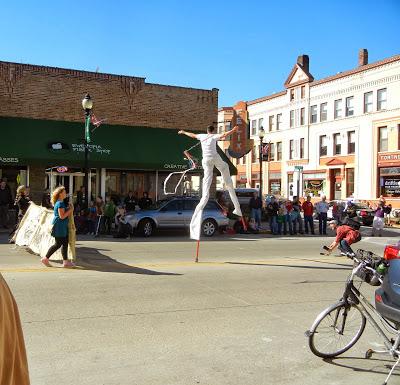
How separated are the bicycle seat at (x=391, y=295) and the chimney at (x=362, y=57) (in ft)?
141

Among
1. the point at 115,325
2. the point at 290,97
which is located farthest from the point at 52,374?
the point at 290,97

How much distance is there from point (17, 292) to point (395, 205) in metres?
34.6

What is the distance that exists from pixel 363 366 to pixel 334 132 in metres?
40.7

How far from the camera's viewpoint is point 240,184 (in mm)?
57656

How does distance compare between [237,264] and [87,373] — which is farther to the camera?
[237,264]

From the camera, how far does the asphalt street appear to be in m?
4.86

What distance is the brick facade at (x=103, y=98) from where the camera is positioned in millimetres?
21578

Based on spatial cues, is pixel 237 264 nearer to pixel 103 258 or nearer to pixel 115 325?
pixel 103 258

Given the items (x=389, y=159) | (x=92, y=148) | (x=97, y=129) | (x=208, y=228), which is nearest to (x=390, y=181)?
(x=389, y=159)

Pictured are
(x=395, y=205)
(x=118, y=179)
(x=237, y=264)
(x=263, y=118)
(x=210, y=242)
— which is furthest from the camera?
(x=263, y=118)

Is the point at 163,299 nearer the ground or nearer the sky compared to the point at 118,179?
nearer the ground

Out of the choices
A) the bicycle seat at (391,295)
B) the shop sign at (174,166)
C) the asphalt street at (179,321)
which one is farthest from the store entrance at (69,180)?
the bicycle seat at (391,295)

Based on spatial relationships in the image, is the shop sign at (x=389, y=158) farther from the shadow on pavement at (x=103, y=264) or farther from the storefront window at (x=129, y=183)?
the shadow on pavement at (x=103, y=264)

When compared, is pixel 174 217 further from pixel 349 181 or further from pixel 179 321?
pixel 349 181
